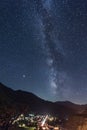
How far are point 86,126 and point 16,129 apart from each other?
6.91 metres

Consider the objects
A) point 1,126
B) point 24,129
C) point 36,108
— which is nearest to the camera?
point 1,126

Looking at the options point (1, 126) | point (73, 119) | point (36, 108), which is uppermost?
point (36, 108)

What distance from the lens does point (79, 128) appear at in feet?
87.8

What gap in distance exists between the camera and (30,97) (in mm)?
192875

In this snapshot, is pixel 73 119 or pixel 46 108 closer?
pixel 73 119

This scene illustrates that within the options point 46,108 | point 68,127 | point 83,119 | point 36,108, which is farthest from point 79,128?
point 46,108

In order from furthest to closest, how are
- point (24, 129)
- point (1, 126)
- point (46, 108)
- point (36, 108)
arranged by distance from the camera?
point (46, 108) → point (36, 108) → point (24, 129) → point (1, 126)

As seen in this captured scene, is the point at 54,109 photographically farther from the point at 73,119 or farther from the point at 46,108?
the point at 73,119

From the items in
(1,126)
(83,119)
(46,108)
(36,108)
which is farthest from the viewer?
(46,108)

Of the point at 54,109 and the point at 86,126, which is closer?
the point at 86,126

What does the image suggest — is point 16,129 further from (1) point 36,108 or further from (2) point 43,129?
(1) point 36,108

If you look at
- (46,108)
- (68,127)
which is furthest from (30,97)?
(68,127)

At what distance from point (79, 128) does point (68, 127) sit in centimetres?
336

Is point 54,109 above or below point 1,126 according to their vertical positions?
above
